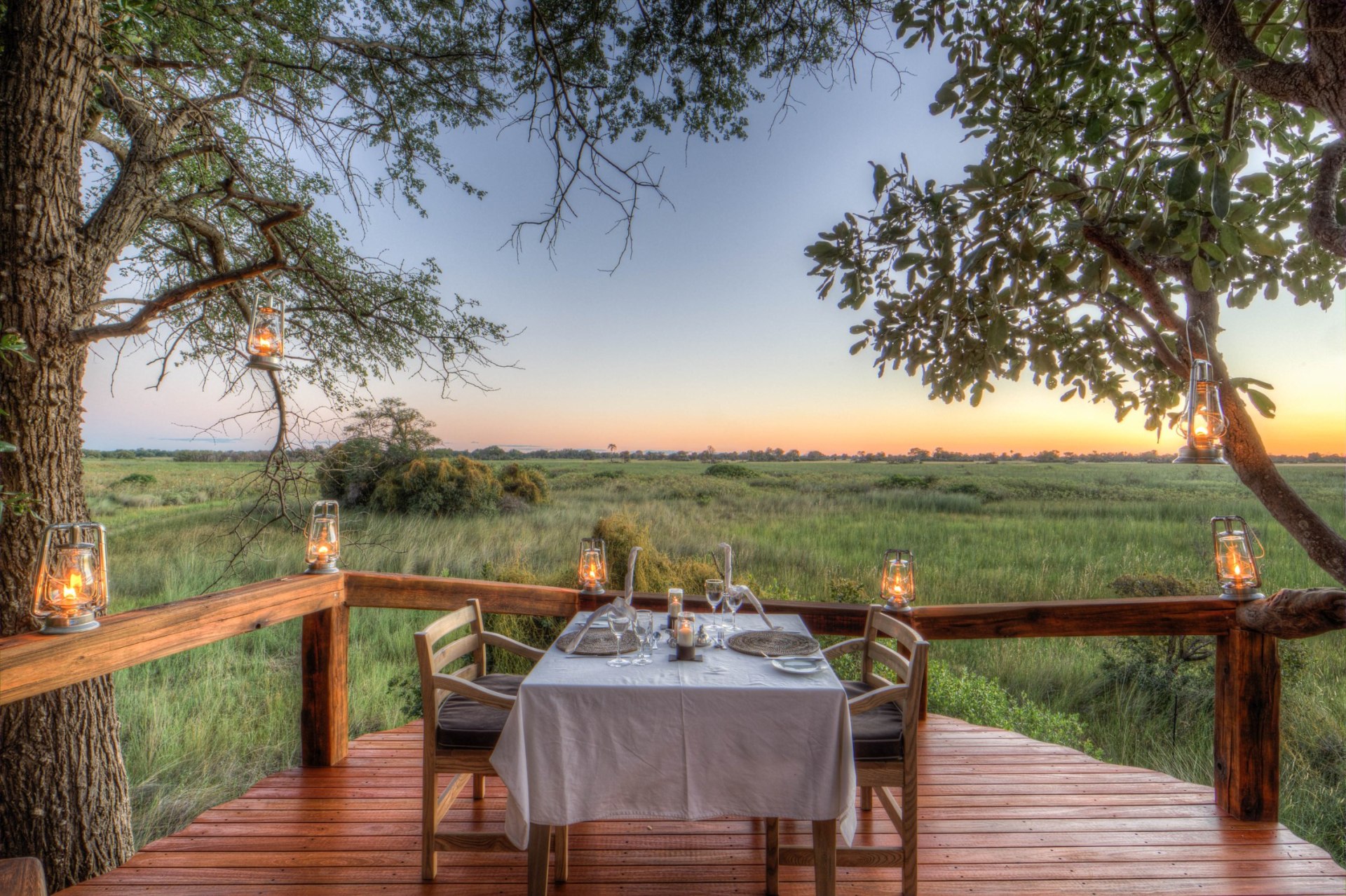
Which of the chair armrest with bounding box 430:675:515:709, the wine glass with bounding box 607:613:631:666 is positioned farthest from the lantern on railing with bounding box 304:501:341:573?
the wine glass with bounding box 607:613:631:666

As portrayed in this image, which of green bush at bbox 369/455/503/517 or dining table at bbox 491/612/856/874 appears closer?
dining table at bbox 491/612/856/874

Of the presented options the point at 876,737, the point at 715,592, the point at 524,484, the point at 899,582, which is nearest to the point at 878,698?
the point at 876,737

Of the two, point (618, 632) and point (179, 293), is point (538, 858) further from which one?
point (179, 293)

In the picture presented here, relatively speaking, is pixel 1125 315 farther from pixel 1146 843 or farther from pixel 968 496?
pixel 968 496

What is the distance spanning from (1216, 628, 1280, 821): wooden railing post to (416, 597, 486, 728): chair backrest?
9.54 ft

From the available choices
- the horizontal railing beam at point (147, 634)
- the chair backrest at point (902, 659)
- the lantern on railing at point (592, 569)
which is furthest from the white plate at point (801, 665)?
the horizontal railing beam at point (147, 634)

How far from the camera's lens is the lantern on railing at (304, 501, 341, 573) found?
2.61 m

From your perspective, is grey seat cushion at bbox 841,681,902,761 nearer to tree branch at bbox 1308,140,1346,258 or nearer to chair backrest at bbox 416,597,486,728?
chair backrest at bbox 416,597,486,728

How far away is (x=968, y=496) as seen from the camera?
13.2 metres

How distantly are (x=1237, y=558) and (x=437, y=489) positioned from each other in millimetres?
8393

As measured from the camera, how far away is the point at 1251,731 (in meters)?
2.21

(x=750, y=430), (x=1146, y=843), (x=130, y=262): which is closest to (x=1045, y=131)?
(x=1146, y=843)

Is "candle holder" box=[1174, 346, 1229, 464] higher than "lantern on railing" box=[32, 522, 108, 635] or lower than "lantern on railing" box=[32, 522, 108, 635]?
higher

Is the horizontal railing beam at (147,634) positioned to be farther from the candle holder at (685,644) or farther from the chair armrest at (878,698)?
the chair armrest at (878,698)
